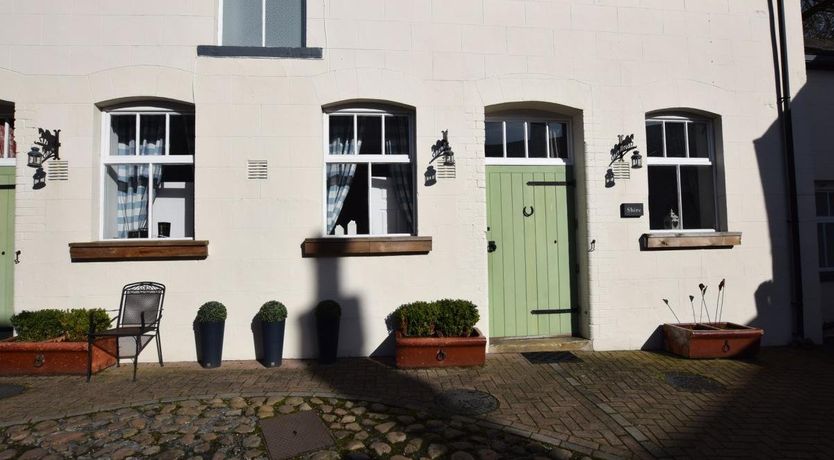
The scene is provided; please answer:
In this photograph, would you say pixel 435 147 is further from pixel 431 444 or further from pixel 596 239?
pixel 431 444

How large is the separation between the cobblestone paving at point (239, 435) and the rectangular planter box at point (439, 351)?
1.03 m

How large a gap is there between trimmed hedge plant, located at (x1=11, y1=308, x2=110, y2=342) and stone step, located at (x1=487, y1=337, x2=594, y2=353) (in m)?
4.64

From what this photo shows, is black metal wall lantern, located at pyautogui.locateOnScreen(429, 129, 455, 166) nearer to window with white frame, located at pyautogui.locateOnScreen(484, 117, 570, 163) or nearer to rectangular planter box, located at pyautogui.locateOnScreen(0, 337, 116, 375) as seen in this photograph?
window with white frame, located at pyautogui.locateOnScreen(484, 117, 570, 163)

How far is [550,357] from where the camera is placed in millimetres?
5477

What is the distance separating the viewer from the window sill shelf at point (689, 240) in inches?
232

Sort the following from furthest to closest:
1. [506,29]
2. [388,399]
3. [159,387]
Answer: [506,29]
[159,387]
[388,399]

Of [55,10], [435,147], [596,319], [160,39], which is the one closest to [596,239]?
[596,319]

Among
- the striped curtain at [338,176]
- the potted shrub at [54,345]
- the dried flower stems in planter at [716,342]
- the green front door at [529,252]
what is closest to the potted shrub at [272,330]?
the striped curtain at [338,176]

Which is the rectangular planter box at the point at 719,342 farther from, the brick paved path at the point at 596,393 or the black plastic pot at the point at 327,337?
the black plastic pot at the point at 327,337

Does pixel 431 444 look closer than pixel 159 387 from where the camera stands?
Yes

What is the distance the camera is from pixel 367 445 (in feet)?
10.9

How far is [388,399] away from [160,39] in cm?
500

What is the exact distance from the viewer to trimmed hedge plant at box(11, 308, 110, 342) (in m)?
4.94

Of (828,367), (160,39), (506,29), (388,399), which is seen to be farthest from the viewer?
(506,29)
